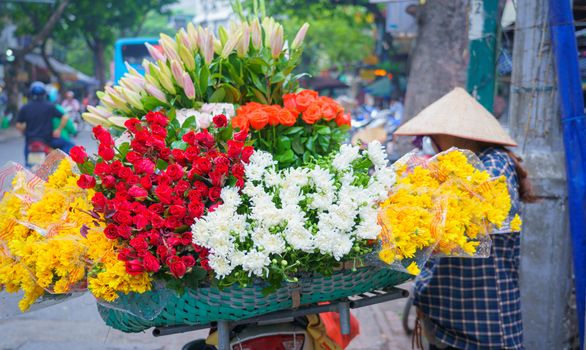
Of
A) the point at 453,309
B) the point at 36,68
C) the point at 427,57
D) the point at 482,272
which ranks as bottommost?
the point at 36,68


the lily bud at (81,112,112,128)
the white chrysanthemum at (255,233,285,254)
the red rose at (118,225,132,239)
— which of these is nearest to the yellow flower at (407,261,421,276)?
the white chrysanthemum at (255,233,285,254)

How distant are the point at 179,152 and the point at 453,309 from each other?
5.26 ft

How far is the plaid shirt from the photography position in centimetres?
288

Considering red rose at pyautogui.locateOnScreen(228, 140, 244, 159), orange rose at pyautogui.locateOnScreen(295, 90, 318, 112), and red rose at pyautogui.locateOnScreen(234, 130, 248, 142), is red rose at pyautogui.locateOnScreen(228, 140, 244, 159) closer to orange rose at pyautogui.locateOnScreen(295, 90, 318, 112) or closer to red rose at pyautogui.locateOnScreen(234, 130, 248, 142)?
red rose at pyautogui.locateOnScreen(234, 130, 248, 142)

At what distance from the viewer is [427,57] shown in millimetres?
7008

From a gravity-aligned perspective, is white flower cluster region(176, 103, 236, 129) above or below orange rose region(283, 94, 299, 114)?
below

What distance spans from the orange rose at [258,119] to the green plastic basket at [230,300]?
63cm

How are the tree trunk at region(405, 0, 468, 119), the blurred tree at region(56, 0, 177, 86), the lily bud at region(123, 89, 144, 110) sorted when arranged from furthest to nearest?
1. the blurred tree at region(56, 0, 177, 86)
2. the tree trunk at region(405, 0, 468, 119)
3. the lily bud at region(123, 89, 144, 110)

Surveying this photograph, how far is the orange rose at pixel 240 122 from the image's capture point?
237cm

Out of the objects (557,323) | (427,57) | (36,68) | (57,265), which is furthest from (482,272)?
(36,68)

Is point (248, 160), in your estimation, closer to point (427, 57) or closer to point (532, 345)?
point (532, 345)

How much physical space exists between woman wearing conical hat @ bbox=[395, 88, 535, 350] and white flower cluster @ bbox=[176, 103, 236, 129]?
0.93 metres

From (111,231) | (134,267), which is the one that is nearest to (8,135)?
(111,231)

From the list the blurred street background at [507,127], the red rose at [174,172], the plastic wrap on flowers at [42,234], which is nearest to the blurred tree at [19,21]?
the blurred street background at [507,127]
